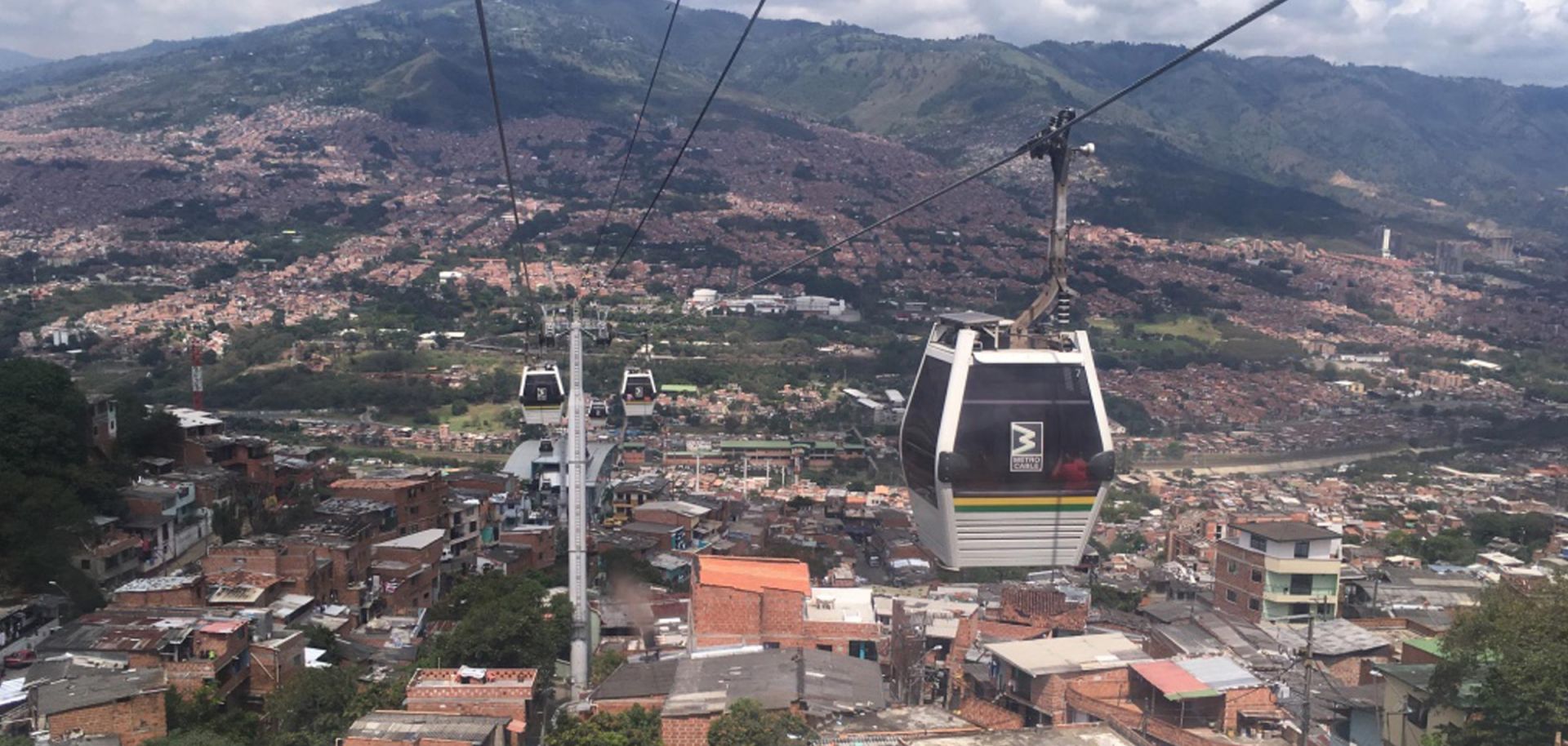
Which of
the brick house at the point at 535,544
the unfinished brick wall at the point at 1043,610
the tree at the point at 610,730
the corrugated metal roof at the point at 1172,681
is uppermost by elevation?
the tree at the point at 610,730

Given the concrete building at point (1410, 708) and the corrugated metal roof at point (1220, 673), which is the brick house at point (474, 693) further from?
the concrete building at point (1410, 708)

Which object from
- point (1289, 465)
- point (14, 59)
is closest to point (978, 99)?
point (1289, 465)

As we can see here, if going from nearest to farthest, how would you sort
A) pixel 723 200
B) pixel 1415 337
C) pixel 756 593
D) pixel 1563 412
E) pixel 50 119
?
pixel 756 593
pixel 1563 412
pixel 1415 337
pixel 723 200
pixel 50 119

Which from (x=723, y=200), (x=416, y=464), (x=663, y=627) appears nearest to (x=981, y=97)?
(x=723, y=200)

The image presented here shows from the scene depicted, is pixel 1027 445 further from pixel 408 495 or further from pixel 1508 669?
pixel 408 495

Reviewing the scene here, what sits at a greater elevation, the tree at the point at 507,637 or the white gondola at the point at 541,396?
the white gondola at the point at 541,396

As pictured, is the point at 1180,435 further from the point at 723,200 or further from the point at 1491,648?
the point at 723,200

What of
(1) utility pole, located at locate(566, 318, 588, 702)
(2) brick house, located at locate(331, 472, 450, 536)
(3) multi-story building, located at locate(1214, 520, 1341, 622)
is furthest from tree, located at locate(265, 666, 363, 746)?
(3) multi-story building, located at locate(1214, 520, 1341, 622)

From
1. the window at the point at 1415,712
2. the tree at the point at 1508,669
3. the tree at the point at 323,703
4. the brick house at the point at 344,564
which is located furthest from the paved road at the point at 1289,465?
the tree at the point at 323,703
